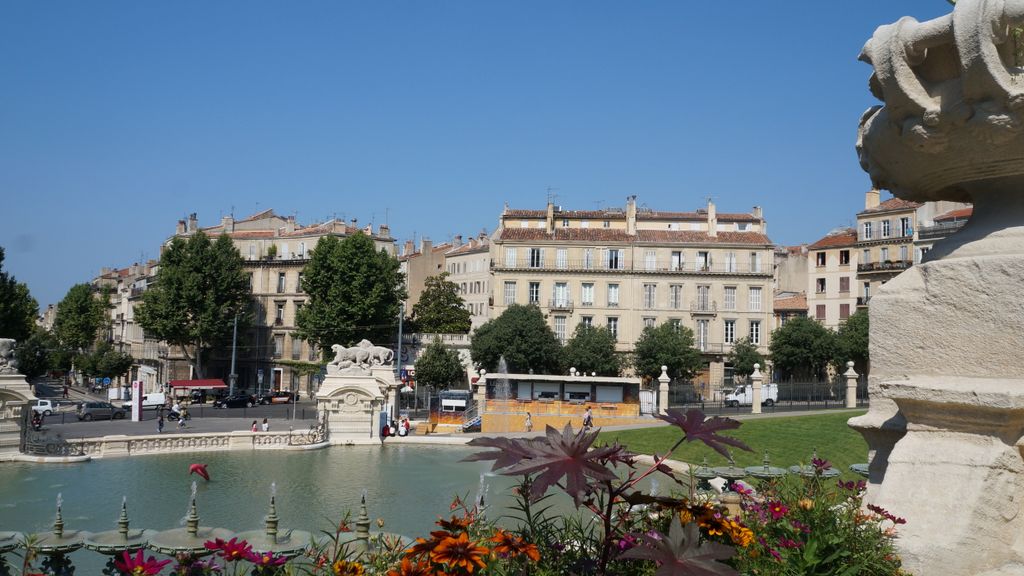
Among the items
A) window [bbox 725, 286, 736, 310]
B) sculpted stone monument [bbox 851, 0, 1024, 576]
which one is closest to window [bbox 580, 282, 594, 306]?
window [bbox 725, 286, 736, 310]

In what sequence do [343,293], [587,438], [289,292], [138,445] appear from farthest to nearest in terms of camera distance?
[289,292], [343,293], [138,445], [587,438]

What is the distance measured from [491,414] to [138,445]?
44.5ft

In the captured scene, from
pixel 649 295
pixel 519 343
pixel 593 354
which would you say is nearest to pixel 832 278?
pixel 649 295

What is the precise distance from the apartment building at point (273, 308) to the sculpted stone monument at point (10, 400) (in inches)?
1623

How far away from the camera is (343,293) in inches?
2165

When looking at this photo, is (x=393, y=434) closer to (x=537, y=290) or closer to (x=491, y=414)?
(x=491, y=414)

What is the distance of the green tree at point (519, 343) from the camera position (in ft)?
164

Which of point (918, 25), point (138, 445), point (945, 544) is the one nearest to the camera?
point (945, 544)

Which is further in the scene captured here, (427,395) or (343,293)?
(343,293)

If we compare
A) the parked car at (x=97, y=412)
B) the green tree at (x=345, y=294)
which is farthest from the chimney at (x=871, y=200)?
the parked car at (x=97, y=412)

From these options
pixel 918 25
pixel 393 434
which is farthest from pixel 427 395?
pixel 918 25

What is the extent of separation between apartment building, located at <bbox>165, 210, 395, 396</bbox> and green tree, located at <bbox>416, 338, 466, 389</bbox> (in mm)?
15920

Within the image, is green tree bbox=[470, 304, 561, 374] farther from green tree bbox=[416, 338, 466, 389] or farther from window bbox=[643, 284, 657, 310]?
window bbox=[643, 284, 657, 310]

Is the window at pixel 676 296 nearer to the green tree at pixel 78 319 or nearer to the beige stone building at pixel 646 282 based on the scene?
the beige stone building at pixel 646 282
